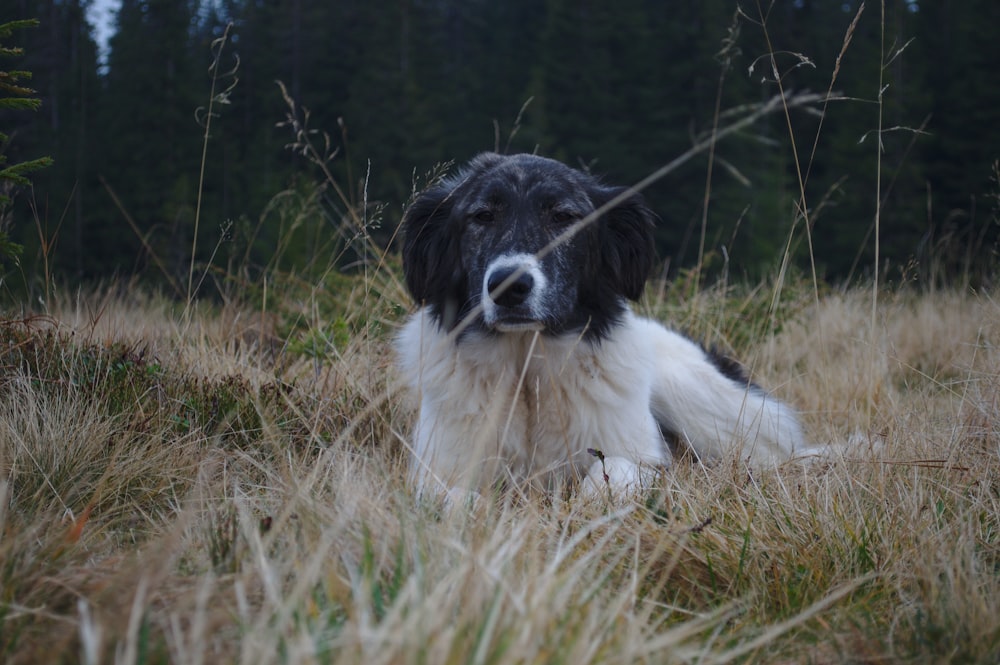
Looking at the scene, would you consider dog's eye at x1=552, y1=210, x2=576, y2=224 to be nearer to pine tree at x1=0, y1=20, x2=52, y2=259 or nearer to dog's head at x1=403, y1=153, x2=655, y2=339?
dog's head at x1=403, y1=153, x2=655, y2=339

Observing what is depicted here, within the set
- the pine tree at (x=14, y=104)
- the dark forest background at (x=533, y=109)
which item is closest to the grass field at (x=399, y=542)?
the pine tree at (x=14, y=104)

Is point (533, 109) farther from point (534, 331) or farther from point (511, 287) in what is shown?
point (511, 287)

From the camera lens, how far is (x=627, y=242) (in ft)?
12.2

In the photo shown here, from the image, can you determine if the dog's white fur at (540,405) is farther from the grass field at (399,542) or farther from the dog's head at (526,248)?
the grass field at (399,542)

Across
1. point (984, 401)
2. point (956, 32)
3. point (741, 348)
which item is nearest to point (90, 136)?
point (741, 348)

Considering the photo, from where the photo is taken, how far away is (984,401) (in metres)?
3.01

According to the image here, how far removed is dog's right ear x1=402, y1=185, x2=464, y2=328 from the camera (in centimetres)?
355

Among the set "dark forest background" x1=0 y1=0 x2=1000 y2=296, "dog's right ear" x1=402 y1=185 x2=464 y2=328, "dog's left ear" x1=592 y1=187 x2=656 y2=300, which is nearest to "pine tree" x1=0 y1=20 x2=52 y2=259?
"dog's right ear" x1=402 y1=185 x2=464 y2=328

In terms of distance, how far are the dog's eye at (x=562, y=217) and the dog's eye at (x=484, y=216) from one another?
0.26 m

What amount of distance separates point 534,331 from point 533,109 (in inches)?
999

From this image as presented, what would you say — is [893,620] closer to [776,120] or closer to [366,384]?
[366,384]

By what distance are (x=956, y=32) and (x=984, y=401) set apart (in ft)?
111

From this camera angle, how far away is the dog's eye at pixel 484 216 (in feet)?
11.2

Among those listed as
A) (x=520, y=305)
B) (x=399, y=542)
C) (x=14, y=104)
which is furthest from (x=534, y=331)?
(x=14, y=104)
